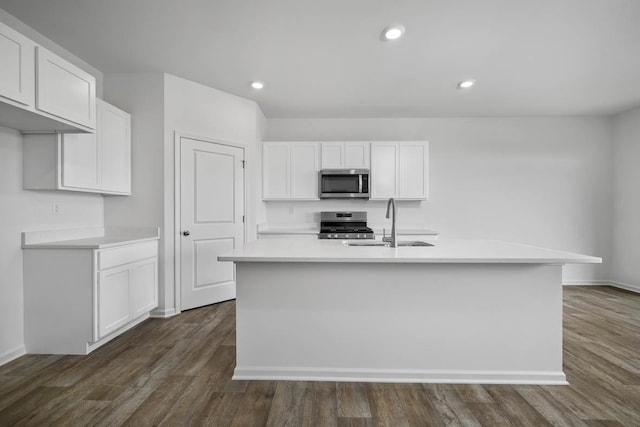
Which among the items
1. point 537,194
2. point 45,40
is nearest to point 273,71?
point 45,40

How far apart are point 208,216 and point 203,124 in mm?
1101

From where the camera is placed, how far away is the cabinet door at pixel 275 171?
4.32m

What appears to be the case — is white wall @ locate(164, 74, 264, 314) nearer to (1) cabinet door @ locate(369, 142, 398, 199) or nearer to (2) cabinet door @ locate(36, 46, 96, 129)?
(2) cabinet door @ locate(36, 46, 96, 129)

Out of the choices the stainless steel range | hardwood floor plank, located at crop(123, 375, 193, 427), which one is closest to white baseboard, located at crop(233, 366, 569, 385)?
hardwood floor plank, located at crop(123, 375, 193, 427)

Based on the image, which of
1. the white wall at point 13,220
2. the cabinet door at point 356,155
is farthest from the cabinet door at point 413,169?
the white wall at point 13,220

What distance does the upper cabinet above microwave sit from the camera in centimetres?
178

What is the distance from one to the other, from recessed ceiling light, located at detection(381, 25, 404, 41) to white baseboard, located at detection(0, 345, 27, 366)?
12.7 ft

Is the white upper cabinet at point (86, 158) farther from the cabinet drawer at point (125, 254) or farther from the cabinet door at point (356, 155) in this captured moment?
the cabinet door at point (356, 155)

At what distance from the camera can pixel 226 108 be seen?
370cm

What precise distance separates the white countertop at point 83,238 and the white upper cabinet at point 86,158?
413 mm

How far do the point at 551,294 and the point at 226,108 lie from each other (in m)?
3.74

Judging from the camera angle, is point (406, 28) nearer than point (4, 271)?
No

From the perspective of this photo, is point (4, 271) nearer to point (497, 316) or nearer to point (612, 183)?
point (497, 316)

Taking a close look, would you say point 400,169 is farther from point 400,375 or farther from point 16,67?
point 16,67
